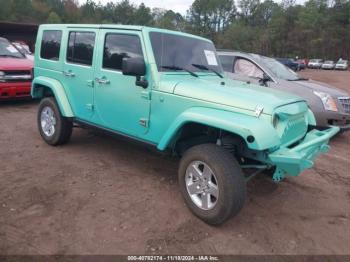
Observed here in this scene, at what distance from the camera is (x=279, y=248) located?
10.3 ft

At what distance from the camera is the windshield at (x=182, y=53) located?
4.09 metres

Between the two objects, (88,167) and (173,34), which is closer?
(173,34)

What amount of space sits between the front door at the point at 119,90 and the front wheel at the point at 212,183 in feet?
2.83

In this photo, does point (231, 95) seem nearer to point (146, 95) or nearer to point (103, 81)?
point (146, 95)

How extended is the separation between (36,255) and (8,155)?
2681 mm

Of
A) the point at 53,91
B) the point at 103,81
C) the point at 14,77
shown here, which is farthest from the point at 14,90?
the point at 103,81

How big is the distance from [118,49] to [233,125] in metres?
2.06

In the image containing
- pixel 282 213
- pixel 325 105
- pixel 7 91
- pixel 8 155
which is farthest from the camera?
pixel 7 91

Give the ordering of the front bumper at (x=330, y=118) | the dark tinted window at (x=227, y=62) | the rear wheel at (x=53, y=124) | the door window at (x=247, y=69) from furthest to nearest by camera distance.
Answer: the dark tinted window at (x=227, y=62)
the door window at (x=247, y=69)
the front bumper at (x=330, y=118)
the rear wheel at (x=53, y=124)

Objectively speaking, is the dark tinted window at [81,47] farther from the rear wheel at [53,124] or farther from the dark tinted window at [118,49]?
the rear wheel at [53,124]

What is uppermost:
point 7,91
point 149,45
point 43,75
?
point 149,45

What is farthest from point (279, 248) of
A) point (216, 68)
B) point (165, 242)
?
point (216, 68)

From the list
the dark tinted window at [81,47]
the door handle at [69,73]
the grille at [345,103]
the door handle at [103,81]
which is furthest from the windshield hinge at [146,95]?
the grille at [345,103]

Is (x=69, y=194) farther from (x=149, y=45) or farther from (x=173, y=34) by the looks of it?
(x=173, y=34)
